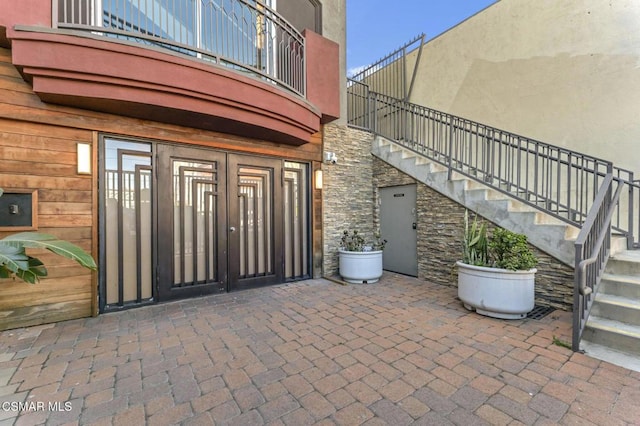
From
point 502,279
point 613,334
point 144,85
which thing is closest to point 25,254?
point 144,85

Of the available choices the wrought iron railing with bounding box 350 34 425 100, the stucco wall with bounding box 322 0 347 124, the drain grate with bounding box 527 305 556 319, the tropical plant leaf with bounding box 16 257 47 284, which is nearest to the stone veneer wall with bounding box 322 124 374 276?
the stucco wall with bounding box 322 0 347 124

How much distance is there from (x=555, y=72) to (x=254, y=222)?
6032mm

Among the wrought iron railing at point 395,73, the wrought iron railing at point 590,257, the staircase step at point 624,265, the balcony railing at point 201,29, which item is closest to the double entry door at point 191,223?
the balcony railing at point 201,29

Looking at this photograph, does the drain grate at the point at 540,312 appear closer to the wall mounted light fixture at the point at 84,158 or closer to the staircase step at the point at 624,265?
the staircase step at the point at 624,265

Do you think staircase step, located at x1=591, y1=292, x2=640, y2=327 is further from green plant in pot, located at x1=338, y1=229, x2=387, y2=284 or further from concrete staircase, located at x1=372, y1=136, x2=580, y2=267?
green plant in pot, located at x1=338, y1=229, x2=387, y2=284

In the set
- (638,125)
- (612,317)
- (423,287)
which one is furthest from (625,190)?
(423,287)

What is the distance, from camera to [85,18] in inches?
133

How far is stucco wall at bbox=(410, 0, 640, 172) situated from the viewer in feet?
14.7

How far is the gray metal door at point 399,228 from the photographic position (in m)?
5.48

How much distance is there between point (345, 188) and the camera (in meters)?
5.88

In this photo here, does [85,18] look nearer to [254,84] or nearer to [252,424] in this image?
[254,84]

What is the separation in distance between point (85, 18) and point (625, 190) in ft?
26.3

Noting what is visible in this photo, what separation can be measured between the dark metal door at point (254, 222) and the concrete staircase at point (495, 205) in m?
2.51

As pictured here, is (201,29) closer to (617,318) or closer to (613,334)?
(613,334)
